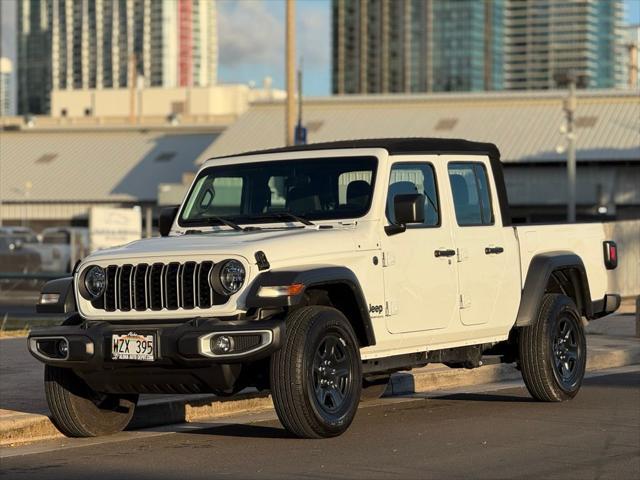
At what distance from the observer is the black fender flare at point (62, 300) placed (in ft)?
36.2

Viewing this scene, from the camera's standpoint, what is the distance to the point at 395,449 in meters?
10.1

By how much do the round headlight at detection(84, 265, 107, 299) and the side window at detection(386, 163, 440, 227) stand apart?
2329mm

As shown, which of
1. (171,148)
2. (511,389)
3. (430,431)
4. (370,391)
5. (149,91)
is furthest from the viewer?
(149,91)

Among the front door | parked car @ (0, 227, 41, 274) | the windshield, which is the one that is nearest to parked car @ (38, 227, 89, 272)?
parked car @ (0, 227, 41, 274)

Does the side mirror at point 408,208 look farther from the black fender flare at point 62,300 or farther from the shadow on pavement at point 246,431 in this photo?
the black fender flare at point 62,300

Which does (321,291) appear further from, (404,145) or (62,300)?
(62,300)

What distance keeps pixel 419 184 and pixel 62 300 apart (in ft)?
9.84

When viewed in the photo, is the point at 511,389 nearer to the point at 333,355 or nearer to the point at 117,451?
the point at 333,355

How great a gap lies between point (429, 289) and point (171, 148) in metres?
76.3

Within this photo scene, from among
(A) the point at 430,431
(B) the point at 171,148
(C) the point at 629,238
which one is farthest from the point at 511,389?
(B) the point at 171,148

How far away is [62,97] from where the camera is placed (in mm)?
166750

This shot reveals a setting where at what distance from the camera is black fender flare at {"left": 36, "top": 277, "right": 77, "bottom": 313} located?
11031mm

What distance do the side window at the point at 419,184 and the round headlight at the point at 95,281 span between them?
233 centimetres

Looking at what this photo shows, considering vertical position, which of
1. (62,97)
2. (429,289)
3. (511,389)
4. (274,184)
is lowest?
(511,389)
